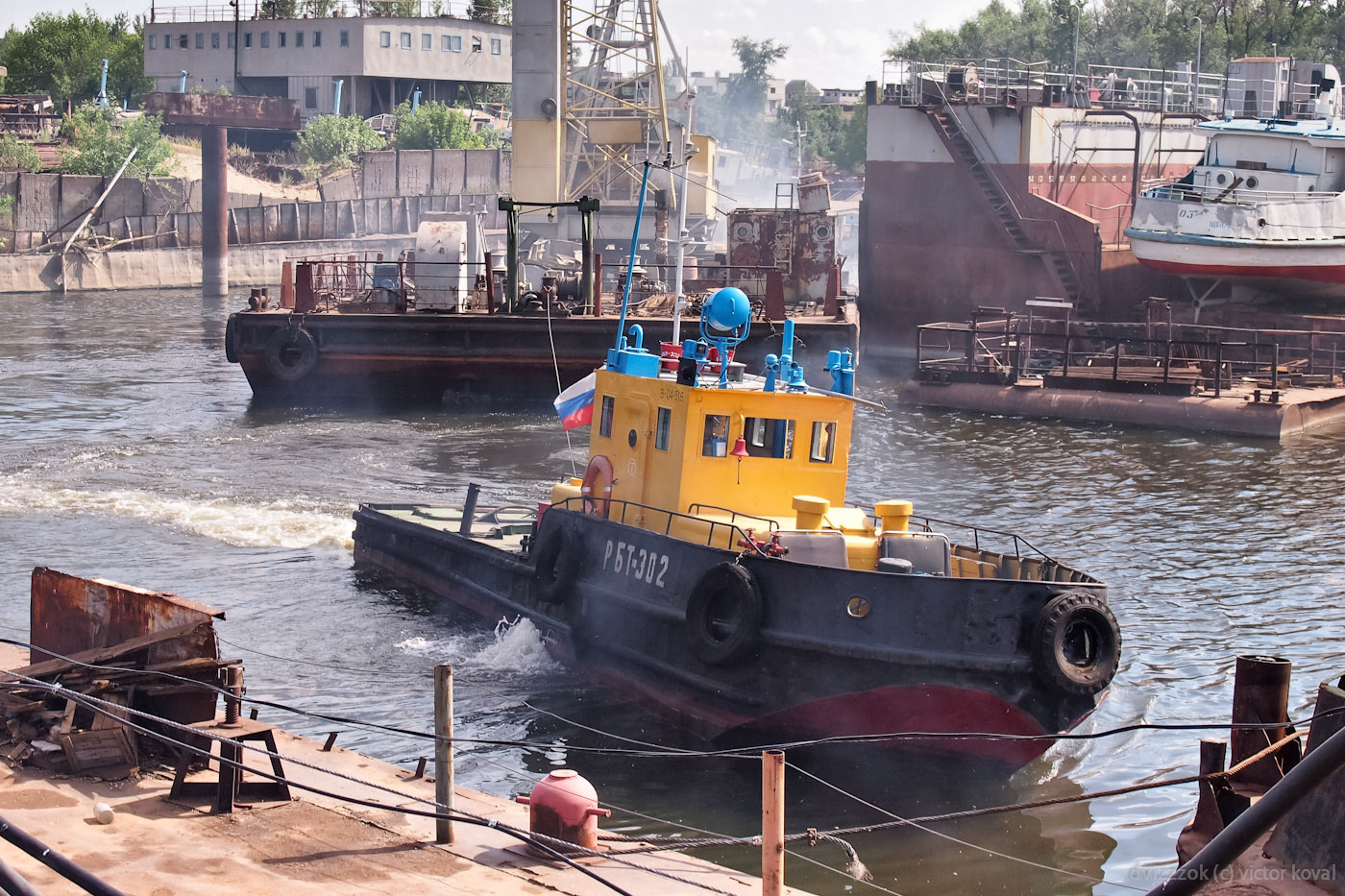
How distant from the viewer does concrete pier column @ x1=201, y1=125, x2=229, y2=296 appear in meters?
51.3

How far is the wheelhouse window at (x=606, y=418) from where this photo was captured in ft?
44.5

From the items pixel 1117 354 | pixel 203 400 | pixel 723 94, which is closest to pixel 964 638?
pixel 1117 354

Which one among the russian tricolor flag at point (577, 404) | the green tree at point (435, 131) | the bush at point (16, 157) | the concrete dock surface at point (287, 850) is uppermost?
the green tree at point (435, 131)

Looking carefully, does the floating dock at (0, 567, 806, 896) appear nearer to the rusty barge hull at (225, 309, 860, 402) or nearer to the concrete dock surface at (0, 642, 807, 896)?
the concrete dock surface at (0, 642, 807, 896)

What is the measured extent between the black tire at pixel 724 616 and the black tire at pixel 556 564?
1878mm

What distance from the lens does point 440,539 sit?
15.7 meters

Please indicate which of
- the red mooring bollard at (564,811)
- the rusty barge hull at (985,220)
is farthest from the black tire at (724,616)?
the rusty barge hull at (985,220)

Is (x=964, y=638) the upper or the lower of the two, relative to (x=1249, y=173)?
lower

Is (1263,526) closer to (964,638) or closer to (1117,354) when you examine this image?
(1117,354)

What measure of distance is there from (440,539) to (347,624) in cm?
137

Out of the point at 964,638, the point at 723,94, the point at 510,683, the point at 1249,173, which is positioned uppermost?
the point at 723,94

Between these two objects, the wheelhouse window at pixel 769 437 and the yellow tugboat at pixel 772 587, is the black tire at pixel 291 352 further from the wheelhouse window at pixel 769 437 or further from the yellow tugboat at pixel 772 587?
the wheelhouse window at pixel 769 437

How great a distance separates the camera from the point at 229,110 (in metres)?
76.6

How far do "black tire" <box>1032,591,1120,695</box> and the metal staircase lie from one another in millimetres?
25742
